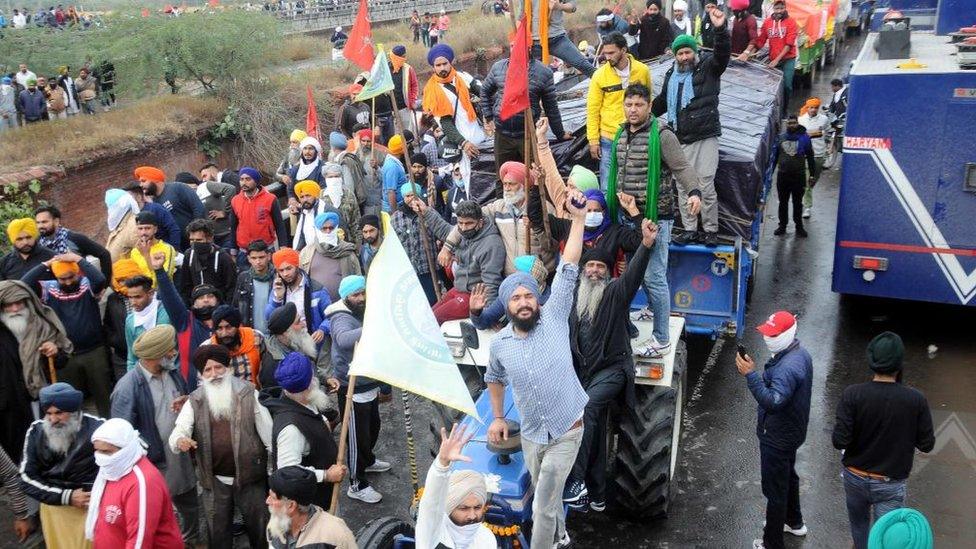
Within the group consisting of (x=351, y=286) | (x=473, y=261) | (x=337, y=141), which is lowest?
(x=351, y=286)

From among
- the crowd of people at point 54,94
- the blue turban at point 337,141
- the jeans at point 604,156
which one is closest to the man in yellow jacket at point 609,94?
the jeans at point 604,156

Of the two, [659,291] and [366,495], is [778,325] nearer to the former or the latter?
[659,291]

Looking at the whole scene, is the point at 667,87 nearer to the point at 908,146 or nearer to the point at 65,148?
the point at 908,146

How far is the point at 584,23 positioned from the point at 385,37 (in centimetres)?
753

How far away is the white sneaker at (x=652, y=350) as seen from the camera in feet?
21.6

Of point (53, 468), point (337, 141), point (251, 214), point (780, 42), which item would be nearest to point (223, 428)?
point (53, 468)

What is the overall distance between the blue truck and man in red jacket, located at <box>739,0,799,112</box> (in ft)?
9.19

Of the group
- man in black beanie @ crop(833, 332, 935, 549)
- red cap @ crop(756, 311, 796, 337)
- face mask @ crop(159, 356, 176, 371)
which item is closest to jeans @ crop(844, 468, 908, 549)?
man in black beanie @ crop(833, 332, 935, 549)

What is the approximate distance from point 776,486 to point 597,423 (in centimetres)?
128

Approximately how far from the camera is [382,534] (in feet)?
17.2

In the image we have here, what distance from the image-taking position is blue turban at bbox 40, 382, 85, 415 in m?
5.78

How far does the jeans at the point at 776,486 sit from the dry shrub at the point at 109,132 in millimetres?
13883

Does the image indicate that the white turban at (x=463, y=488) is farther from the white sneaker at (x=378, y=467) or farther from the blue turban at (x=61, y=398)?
the white sneaker at (x=378, y=467)

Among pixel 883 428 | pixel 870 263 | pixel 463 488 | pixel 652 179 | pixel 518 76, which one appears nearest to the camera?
pixel 463 488
